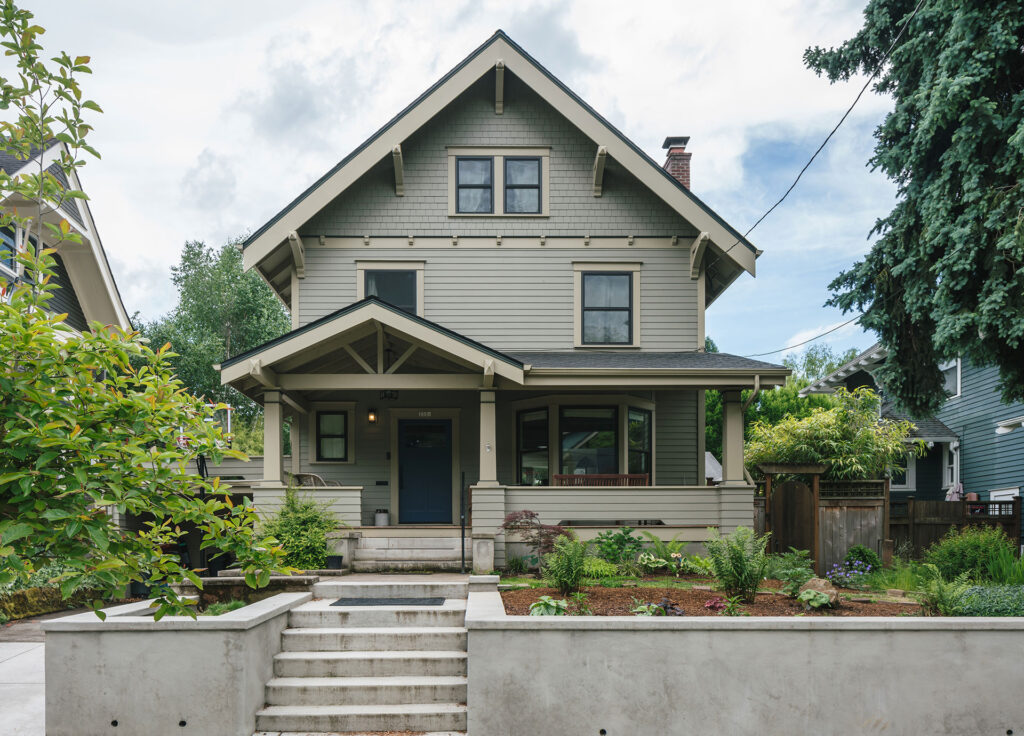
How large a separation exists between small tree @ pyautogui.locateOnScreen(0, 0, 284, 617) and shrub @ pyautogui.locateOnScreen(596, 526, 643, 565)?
7575 mm

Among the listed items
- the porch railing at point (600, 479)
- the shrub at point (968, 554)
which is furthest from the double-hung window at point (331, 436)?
the shrub at point (968, 554)

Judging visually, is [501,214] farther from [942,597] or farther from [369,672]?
[942,597]

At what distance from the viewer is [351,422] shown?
15211mm

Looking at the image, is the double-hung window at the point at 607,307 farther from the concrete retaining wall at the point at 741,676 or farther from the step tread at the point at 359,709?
the step tread at the point at 359,709

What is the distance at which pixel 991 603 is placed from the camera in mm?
7758

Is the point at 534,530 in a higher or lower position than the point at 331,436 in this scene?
lower

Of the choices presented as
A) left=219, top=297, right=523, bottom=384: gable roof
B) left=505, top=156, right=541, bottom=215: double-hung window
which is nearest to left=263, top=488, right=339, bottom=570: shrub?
left=219, top=297, right=523, bottom=384: gable roof

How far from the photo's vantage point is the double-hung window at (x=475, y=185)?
15.2 m

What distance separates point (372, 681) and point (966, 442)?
18.3 metres

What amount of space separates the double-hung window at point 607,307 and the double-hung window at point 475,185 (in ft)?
7.78

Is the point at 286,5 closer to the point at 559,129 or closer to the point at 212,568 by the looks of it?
the point at 559,129

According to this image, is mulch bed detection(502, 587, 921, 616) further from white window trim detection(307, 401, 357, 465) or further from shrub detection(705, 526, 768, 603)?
white window trim detection(307, 401, 357, 465)

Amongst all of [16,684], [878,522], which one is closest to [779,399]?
[878,522]

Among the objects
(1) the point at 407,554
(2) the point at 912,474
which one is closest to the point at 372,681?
(1) the point at 407,554
